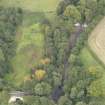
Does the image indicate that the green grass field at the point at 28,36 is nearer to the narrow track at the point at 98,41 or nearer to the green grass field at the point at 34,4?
the green grass field at the point at 34,4

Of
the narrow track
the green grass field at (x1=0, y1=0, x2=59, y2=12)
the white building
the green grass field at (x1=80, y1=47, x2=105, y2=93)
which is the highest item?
the green grass field at (x1=0, y1=0, x2=59, y2=12)

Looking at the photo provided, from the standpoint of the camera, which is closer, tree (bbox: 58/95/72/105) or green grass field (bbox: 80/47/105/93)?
tree (bbox: 58/95/72/105)

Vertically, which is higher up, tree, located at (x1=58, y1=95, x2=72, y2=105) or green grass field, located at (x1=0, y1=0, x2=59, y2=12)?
green grass field, located at (x1=0, y1=0, x2=59, y2=12)

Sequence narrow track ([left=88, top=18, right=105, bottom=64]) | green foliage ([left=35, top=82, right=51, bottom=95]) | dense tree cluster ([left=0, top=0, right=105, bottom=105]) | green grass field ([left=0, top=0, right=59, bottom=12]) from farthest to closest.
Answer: green grass field ([left=0, top=0, right=59, bottom=12]), narrow track ([left=88, top=18, right=105, bottom=64]), green foliage ([left=35, top=82, right=51, bottom=95]), dense tree cluster ([left=0, top=0, right=105, bottom=105])

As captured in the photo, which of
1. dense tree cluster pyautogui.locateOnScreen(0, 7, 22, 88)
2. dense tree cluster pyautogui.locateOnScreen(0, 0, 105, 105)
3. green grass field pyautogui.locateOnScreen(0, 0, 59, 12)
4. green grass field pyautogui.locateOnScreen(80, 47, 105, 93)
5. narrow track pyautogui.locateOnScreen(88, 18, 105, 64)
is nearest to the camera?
dense tree cluster pyautogui.locateOnScreen(0, 0, 105, 105)

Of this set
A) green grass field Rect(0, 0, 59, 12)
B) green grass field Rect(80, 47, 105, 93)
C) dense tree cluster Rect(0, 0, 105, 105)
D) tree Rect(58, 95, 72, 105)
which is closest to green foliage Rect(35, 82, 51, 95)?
dense tree cluster Rect(0, 0, 105, 105)

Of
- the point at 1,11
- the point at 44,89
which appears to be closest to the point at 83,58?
the point at 44,89

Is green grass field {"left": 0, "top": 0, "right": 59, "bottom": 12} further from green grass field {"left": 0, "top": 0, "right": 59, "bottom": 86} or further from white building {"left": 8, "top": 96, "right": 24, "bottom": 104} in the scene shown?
white building {"left": 8, "top": 96, "right": 24, "bottom": 104}

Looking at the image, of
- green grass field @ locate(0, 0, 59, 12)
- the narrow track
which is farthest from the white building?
green grass field @ locate(0, 0, 59, 12)

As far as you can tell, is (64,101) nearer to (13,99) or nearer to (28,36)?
(13,99)

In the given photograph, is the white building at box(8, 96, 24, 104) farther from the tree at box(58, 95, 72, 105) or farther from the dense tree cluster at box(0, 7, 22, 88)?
the tree at box(58, 95, 72, 105)
